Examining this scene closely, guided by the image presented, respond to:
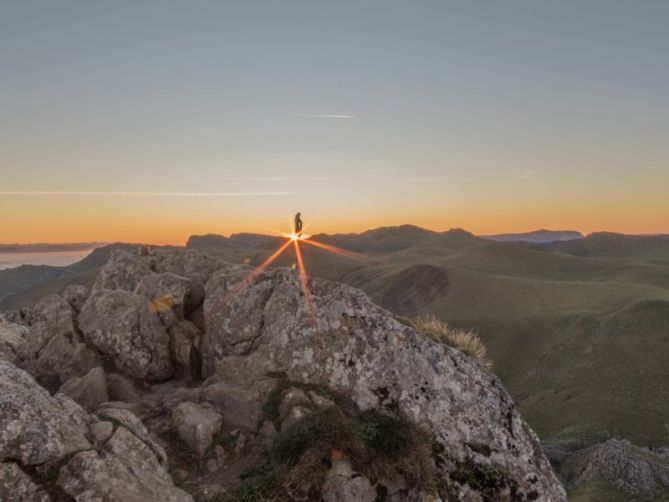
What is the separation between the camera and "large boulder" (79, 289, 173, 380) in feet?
54.5

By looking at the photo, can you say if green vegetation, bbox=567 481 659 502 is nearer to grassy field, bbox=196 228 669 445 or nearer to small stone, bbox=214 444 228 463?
grassy field, bbox=196 228 669 445

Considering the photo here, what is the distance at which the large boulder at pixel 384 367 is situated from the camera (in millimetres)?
13984

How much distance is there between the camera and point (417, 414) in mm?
14242

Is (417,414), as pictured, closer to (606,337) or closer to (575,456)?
(575,456)

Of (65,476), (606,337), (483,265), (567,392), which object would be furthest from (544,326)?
(483,265)

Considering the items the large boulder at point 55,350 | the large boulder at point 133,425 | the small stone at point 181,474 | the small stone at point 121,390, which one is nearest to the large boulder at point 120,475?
the large boulder at point 133,425

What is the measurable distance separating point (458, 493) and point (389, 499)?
2.17 metres

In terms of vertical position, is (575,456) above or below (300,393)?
below

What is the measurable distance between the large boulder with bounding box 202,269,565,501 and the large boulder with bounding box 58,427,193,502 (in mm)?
5072

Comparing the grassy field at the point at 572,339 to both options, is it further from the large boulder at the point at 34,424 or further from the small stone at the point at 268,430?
the large boulder at the point at 34,424

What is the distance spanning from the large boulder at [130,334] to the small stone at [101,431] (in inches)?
217

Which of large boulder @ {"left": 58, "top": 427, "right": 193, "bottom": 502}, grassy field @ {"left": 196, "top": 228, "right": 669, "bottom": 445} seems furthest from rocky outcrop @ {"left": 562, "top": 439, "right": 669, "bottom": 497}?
large boulder @ {"left": 58, "top": 427, "right": 193, "bottom": 502}

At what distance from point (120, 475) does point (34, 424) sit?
6.81ft

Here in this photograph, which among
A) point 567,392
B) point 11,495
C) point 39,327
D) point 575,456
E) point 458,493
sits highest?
point 39,327
